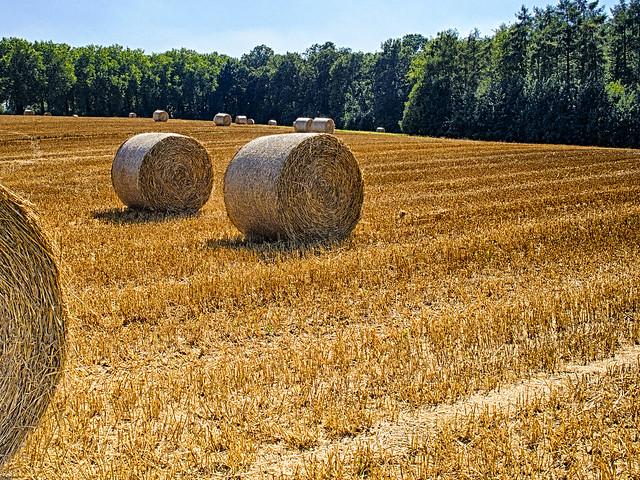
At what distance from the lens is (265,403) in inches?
167

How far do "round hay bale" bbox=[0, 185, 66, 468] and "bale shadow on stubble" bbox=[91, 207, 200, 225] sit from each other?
20.8 feet

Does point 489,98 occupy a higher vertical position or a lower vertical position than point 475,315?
higher

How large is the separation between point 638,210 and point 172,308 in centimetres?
875

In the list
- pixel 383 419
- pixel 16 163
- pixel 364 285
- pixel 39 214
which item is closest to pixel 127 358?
pixel 39 214

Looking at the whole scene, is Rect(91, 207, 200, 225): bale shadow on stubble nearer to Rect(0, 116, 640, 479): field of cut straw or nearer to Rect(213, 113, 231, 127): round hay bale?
Rect(0, 116, 640, 479): field of cut straw

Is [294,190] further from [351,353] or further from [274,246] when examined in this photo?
[351,353]

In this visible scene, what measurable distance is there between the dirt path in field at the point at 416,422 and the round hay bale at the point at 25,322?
140 centimetres

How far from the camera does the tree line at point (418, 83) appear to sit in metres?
41.4

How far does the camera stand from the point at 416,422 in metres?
4.05

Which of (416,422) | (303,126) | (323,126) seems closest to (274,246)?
(416,422)

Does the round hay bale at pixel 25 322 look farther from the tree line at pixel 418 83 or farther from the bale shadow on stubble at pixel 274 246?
the tree line at pixel 418 83

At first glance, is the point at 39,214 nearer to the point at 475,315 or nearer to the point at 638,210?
the point at 475,315


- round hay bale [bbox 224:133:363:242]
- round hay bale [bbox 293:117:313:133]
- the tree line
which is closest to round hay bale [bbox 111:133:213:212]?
round hay bale [bbox 224:133:363:242]

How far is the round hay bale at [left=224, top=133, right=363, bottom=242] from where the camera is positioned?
8.80 metres
